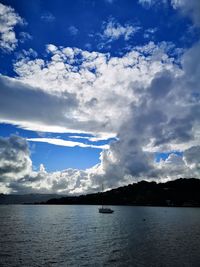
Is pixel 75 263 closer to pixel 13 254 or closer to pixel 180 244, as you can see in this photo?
pixel 13 254

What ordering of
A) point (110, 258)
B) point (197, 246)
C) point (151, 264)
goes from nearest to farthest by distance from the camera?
point (151, 264), point (110, 258), point (197, 246)

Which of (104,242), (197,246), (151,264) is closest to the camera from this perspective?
(151,264)

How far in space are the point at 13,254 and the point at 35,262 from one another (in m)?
10.1

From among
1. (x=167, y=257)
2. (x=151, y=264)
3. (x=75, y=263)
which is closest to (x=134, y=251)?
(x=167, y=257)

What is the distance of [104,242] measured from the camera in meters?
80.6

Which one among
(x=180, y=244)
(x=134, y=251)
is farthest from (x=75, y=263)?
(x=180, y=244)

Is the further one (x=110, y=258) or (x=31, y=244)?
(x=31, y=244)

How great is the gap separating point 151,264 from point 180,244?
2705cm

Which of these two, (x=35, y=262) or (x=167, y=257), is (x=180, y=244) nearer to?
(x=167, y=257)

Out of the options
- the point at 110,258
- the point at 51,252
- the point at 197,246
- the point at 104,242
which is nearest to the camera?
the point at 110,258

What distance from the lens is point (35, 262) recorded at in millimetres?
54688

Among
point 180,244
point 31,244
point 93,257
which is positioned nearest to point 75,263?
point 93,257

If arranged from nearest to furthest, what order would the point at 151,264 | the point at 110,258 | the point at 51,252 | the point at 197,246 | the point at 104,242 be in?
the point at 151,264 < the point at 110,258 < the point at 51,252 < the point at 197,246 < the point at 104,242

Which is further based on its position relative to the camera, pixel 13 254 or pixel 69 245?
pixel 69 245
